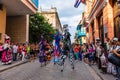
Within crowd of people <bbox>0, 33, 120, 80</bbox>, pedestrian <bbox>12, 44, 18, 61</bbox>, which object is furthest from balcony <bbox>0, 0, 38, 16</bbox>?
pedestrian <bbox>12, 44, 18, 61</bbox>

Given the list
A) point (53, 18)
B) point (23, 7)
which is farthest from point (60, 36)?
point (53, 18)

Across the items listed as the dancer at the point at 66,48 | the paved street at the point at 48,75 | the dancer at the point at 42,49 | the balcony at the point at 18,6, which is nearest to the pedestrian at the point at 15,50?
the dancer at the point at 42,49

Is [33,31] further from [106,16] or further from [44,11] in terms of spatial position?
[44,11]

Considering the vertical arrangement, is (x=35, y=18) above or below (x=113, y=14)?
above

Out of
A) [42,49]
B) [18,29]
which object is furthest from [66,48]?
[18,29]

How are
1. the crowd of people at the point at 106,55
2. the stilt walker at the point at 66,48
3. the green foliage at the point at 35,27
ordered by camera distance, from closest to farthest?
the crowd of people at the point at 106,55 < the stilt walker at the point at 66,48 < the green foliage at the point at 35,27

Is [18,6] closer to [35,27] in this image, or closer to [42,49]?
[42,49]

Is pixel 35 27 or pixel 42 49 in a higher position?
pixel 35 27

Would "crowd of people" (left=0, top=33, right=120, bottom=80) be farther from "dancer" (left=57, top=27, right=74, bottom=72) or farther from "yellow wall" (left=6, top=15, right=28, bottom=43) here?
"yellow wall" (left=6, top=15, right=28, bottom=43)

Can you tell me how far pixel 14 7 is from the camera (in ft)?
93.6

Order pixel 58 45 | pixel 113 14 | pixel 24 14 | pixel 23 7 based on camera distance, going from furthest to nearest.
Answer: pixel 24 14 < pixel 23 7 < pixel 113 14 < pixel 58 45

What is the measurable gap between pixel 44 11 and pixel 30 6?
2392 inches

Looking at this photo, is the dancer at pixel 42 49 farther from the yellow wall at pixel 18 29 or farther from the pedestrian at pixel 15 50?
the yellow wall at pixel 18 29

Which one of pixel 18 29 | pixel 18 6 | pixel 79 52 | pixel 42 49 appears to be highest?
pixel 18 6
